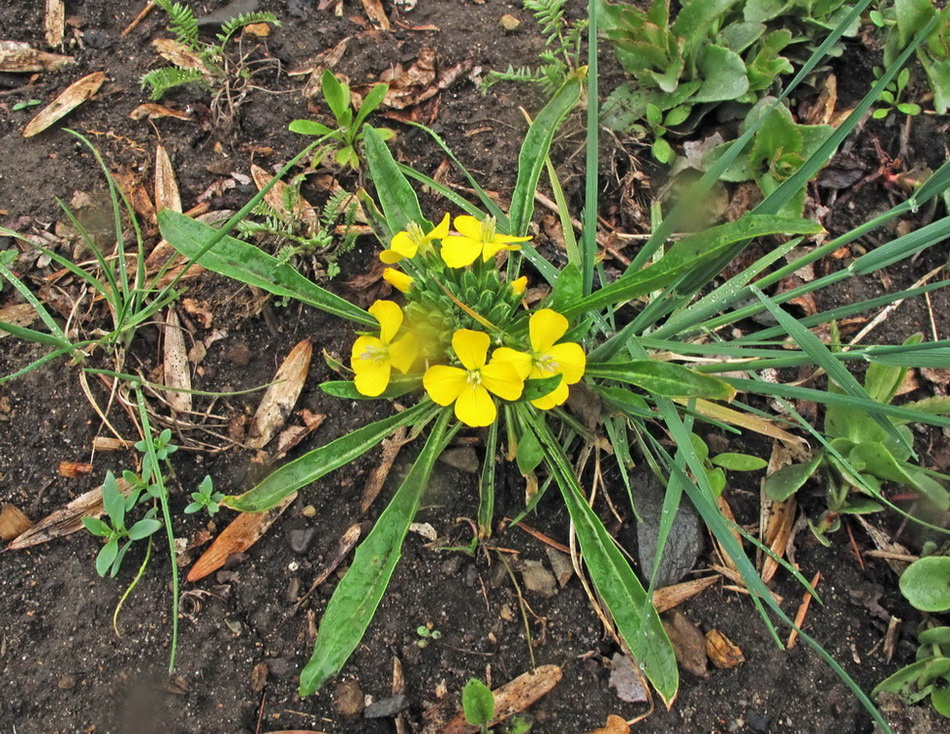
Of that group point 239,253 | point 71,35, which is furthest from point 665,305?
point 71,35

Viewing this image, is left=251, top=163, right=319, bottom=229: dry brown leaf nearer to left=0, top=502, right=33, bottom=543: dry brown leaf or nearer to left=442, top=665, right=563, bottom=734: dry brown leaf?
left=0, top=502, right=33, bottom=543: dry brown leaf

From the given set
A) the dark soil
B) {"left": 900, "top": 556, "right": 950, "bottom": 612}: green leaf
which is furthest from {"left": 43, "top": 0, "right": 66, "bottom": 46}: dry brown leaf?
{"left": 900, "top": 556, "right": 950, "bottom": 612}: green leaf

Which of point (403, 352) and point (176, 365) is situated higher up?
point (403, 352)

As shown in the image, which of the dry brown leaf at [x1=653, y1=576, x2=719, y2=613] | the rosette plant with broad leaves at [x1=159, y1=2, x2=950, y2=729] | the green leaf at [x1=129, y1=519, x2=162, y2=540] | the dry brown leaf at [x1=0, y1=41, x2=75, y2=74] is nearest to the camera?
the rosette plant with broad leaves at [x1=159, y1=2, x2=950, y2=729]

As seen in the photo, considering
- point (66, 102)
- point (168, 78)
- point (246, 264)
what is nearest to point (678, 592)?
point (246, 264)

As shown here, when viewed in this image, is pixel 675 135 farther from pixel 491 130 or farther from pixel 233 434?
pixel 233 434

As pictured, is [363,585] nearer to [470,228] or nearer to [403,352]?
[403,352]
